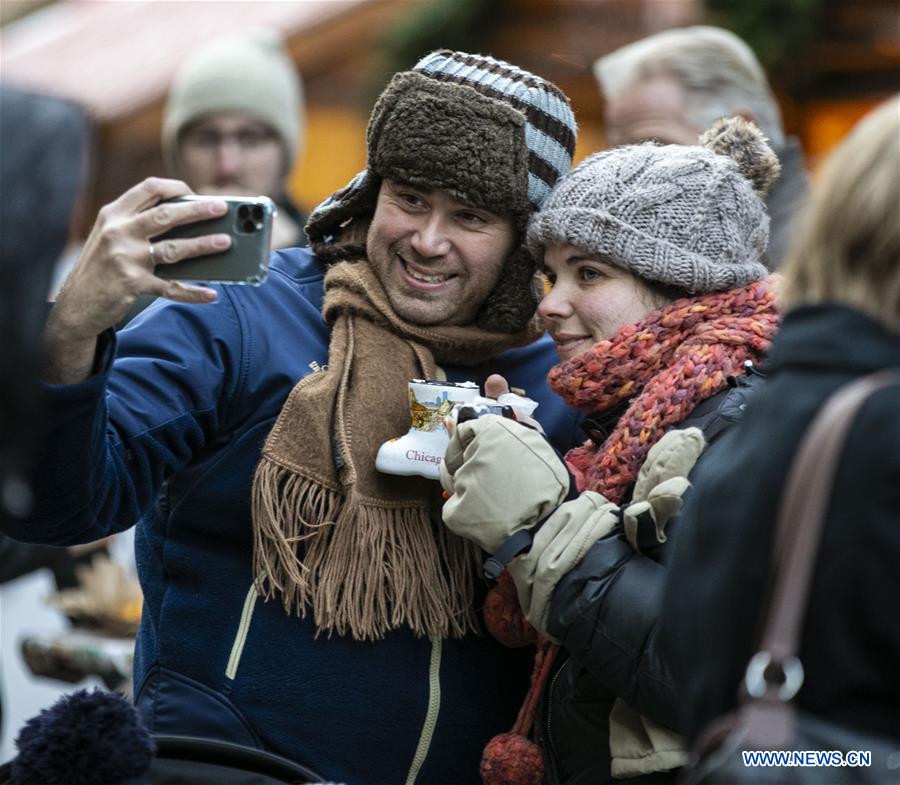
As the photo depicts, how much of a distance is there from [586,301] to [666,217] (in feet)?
0.69

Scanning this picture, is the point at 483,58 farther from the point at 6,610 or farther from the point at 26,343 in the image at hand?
the point at 6,610

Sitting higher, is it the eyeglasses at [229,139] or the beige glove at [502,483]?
the beige glove at [502,483]

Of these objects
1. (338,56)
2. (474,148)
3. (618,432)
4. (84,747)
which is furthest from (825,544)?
(338,56)

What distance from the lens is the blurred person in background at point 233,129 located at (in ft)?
16.0

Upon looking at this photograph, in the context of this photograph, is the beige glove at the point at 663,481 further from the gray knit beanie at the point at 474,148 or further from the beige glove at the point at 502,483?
the gray knit beanie at the point at 474,148

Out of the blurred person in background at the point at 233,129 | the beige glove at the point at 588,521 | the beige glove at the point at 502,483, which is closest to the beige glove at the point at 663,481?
the beige glove at the point at 588,521

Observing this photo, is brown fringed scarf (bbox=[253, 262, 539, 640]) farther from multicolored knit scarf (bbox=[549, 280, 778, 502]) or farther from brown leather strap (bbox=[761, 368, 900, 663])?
brown leather strap (bbox=[761, 368, 900, 663])

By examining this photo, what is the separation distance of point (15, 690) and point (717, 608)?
3.98 meters

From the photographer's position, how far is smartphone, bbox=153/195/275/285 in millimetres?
2117

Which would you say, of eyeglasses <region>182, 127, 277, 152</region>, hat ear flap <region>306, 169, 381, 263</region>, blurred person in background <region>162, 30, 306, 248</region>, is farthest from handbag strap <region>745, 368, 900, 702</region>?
eyeglasses <region>182, 127, 277, 152</region>

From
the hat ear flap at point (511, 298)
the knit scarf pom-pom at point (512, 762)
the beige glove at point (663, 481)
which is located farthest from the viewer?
the hat ear flap at point (511, 298)

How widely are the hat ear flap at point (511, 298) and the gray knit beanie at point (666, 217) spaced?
0.20 metres

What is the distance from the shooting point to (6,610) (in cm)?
514

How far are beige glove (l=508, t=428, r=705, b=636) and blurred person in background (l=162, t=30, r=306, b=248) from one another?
272 centimetres
